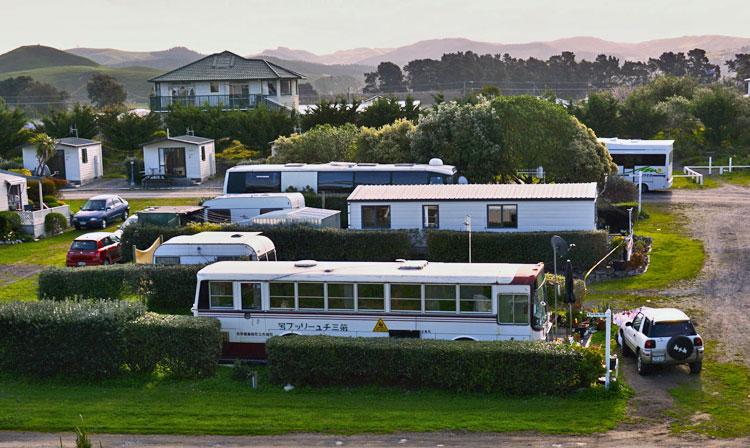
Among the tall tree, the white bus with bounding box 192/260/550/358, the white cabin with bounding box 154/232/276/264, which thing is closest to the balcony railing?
the white cabin with bounding box 154/232/276/264

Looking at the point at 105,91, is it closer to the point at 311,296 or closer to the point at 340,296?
the point at 311,296

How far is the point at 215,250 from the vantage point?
30938 millimetres

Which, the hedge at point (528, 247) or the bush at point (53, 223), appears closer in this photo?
the hedge at point (528, 247)

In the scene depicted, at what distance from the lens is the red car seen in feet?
119

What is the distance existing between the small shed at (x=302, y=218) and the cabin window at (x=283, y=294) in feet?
35.8

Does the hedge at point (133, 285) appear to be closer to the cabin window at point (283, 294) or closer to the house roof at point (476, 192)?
the cabin window at point (283, 294)

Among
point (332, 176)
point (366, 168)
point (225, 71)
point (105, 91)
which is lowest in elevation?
point (332, 176)

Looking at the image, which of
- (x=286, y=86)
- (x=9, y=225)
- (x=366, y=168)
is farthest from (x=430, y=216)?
(x=286, y=86)

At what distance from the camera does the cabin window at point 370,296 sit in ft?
80.1

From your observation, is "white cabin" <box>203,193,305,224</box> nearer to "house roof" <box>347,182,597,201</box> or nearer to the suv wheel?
"house roof" <box>347,182,597,201</box>

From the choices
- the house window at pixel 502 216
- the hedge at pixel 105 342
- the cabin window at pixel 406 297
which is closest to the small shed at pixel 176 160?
the house window at pixel 502 216

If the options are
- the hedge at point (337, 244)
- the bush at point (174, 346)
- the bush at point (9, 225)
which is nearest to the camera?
the bush at point (174, 346)

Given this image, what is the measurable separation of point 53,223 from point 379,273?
24.9 meters

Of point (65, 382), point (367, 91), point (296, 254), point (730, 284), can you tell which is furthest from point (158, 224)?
point (367, 91)
